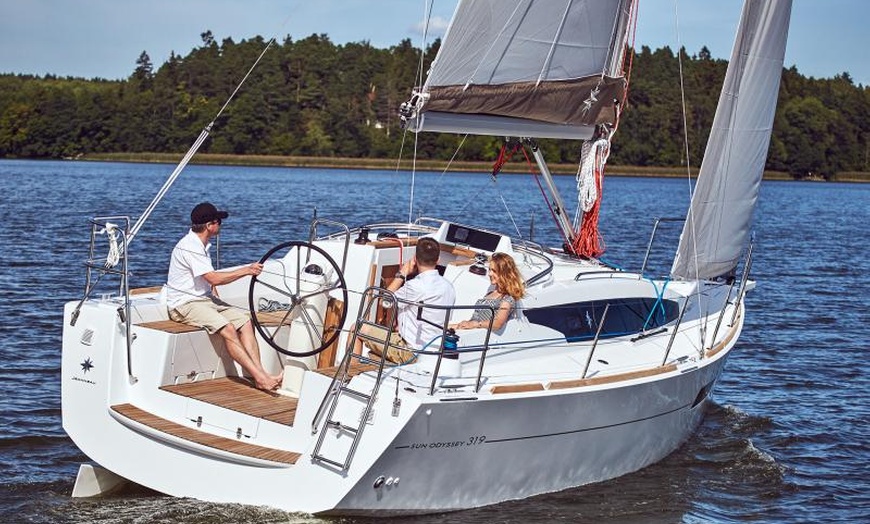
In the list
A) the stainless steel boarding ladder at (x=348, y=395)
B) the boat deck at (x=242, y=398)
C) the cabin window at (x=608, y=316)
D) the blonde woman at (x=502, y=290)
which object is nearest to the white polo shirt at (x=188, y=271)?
the boat deck at (x=242, y=398)

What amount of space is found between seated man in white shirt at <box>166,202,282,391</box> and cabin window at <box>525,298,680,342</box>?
2.49 m

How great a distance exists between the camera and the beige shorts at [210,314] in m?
9.66

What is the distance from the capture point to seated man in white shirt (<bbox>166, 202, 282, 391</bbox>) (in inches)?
380

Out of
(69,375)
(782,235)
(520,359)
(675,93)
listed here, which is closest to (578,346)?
(520,359)

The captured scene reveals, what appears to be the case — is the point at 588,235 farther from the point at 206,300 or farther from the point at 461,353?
the point at 206,300

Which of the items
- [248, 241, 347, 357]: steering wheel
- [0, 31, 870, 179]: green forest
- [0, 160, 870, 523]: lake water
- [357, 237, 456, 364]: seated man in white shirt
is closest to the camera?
[357, 237, 456, 364]: seated man in white shirt

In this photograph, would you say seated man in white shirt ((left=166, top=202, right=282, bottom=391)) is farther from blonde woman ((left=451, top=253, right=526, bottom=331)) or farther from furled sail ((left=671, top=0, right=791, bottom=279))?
furled sail ((left=671, top=0, right=791, bottom=279))

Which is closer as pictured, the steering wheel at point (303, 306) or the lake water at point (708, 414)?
the steering wheel at point (303, 306)

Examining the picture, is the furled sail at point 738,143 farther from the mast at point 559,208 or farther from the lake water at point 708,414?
the lake water at point 708,414

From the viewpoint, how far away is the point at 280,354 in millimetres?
10164

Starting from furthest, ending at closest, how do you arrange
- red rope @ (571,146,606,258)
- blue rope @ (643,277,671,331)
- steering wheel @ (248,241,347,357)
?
red rope @ (571,146,606,258)
blue rope @ (643,277,671,331)
steering wheel @ (248,241,347,357)

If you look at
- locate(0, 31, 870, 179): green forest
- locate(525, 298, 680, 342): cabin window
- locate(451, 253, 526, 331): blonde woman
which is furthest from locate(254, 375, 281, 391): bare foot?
locate(0, 31, 870, 179): green forest

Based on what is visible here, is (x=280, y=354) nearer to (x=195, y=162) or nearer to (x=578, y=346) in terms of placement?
(x=578, y=346)

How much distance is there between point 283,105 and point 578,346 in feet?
360
